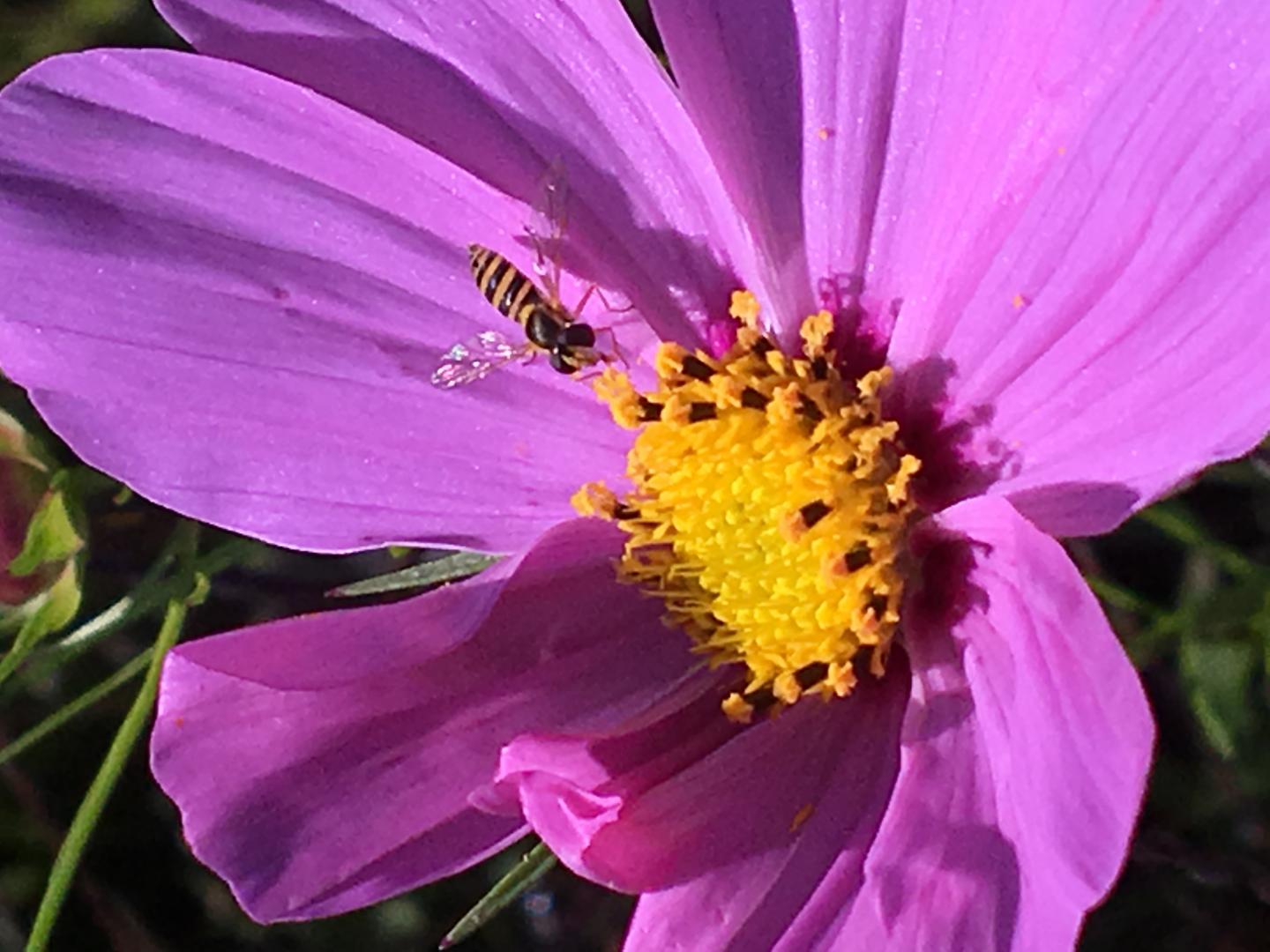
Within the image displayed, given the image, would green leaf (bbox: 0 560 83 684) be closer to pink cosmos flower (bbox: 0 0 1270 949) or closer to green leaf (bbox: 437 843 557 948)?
pink cosmos flower (bbox: 0 0 1270 949)

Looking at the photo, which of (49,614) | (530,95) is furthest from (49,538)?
(530,95)

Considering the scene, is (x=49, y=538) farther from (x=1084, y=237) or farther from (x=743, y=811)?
(x=1084, y=237)

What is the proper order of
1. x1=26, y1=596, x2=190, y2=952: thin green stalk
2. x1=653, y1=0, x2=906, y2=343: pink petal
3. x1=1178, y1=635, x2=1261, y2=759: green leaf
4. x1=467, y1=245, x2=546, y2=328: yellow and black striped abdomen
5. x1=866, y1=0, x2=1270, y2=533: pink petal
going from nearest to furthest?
x1=866, y1=0, x2=1270, y2=533: pink petal → x1=653, y1=0, x2=906, y2=343: pink petal → x1=467, y1=245, x2=546, y2=328: yellow and black striped abdomen → x1=26, y1=596, x2=190, y2=952: thin green stalk → x1=1178, y1=635, x2=1261, y2=759: green leaf

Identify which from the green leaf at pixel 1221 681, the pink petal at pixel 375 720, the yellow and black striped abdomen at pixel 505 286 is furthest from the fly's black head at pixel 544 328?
the green leaf at pixel 1221 681

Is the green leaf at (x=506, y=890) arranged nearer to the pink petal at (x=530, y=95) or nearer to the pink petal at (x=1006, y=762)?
the pink petal at (x=1006, y=762)

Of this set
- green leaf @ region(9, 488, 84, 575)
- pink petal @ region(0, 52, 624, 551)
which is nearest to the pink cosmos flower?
pink petal @ region(0, 52, 624, 551)

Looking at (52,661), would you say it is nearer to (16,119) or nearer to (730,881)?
(16,119)
